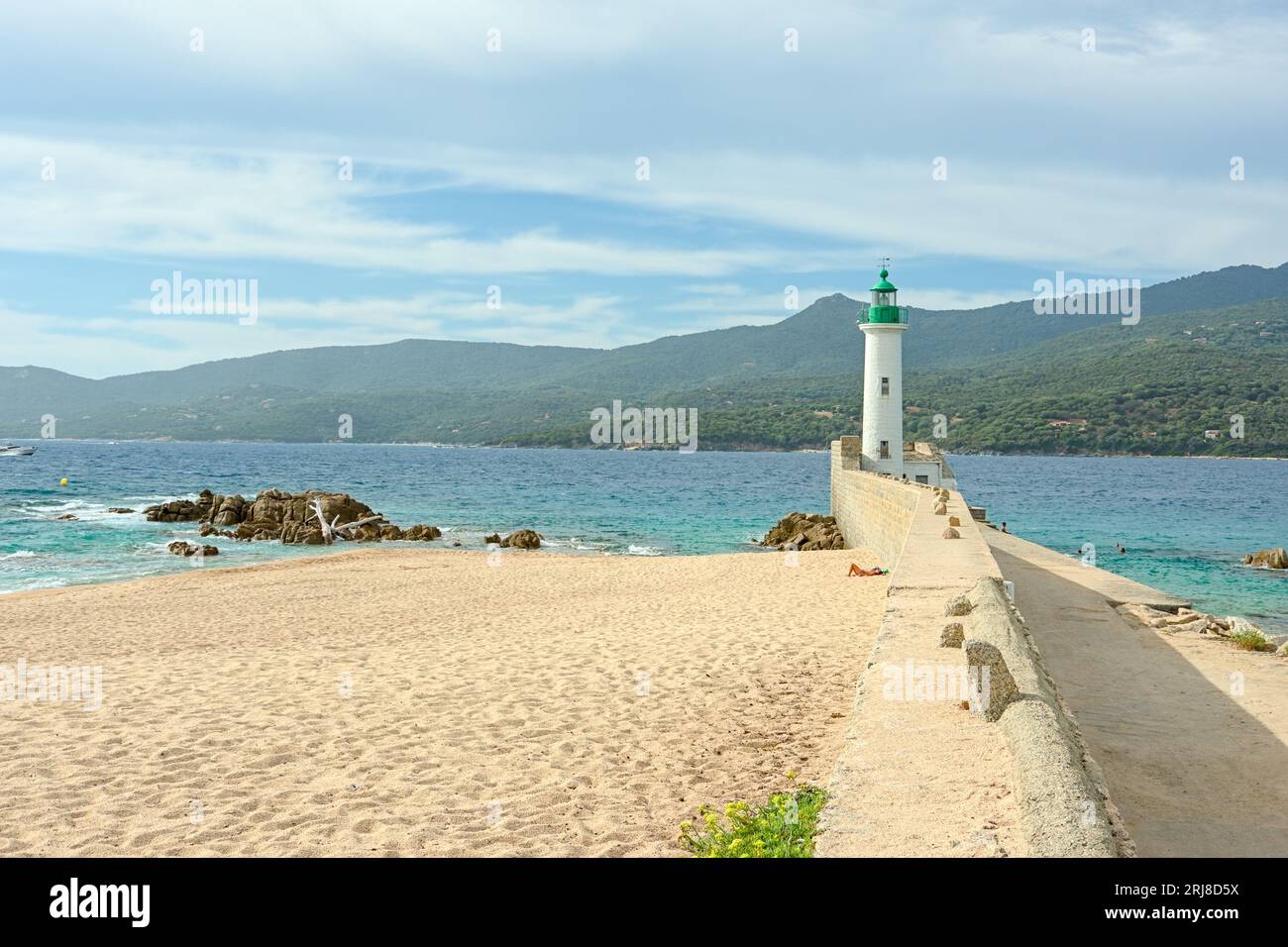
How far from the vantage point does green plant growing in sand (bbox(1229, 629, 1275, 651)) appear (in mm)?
12883

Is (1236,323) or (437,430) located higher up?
(1236,323)

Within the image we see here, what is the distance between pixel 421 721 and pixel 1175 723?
703 centimetres

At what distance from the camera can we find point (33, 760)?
7.46 m

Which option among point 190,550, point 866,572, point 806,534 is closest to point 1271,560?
point 806,534

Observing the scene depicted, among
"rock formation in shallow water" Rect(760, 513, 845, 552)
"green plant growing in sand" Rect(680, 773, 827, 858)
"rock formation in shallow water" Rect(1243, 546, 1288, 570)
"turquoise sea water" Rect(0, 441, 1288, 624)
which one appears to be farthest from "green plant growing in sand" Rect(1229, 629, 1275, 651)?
"rock formation in shallow water" Rect(760, 513, 845, 552)

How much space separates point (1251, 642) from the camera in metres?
12.9

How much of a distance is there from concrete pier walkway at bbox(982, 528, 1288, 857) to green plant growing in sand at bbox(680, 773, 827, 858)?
2071 millimetres

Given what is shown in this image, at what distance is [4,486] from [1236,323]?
18203cm

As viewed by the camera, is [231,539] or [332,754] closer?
[332,754]

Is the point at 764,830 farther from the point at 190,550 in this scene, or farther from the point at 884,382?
the point at 884,382

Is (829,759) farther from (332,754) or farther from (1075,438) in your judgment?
(1075,438)

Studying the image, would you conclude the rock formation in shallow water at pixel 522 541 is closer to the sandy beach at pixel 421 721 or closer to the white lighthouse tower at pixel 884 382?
the white lighthouse tower at pixel 884 382
